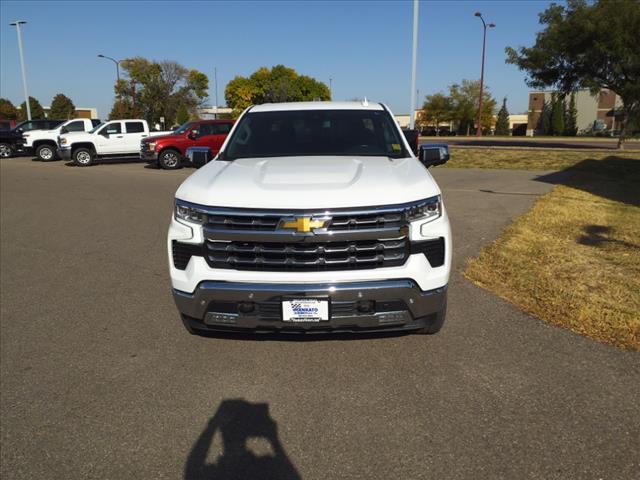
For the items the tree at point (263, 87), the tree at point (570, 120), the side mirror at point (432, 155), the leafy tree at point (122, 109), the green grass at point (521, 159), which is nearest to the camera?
the side mirror at point (432, 155)

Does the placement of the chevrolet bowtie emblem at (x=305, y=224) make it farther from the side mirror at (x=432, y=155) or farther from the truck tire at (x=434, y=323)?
the side mirror at (x=432, y=155)

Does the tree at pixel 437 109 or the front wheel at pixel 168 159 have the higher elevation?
the tree at pixel 437 109

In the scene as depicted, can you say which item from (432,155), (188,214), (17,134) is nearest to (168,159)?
(17,134)

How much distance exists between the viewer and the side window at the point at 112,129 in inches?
860

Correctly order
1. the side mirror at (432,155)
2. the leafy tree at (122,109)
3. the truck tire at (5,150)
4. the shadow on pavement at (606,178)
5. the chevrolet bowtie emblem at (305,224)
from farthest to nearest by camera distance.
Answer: the leafy tree at (122,109) < the truck tire at (5,150) < the shadow on pavement at (606,178) < the side mirror at (432,155) < the chevrolet bowtie emblem at (305,224)

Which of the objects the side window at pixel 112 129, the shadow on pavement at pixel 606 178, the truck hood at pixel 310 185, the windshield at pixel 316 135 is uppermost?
the side window at pixel 112 129

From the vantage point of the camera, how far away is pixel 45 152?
24.9 metres

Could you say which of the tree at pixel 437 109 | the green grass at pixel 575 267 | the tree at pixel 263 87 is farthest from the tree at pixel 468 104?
the green grass at pixel 575 267

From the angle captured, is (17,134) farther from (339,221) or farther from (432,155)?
(339,221)

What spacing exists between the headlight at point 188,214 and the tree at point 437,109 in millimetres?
66748

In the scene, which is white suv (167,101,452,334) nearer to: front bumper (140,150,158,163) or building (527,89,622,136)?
front bumper (140,150,158,163)

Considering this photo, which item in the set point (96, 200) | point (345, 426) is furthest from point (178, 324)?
point (96, 200)

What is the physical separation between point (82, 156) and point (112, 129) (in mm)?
1689

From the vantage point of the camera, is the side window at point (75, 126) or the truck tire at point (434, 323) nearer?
the truck tire at point (434, 323)
